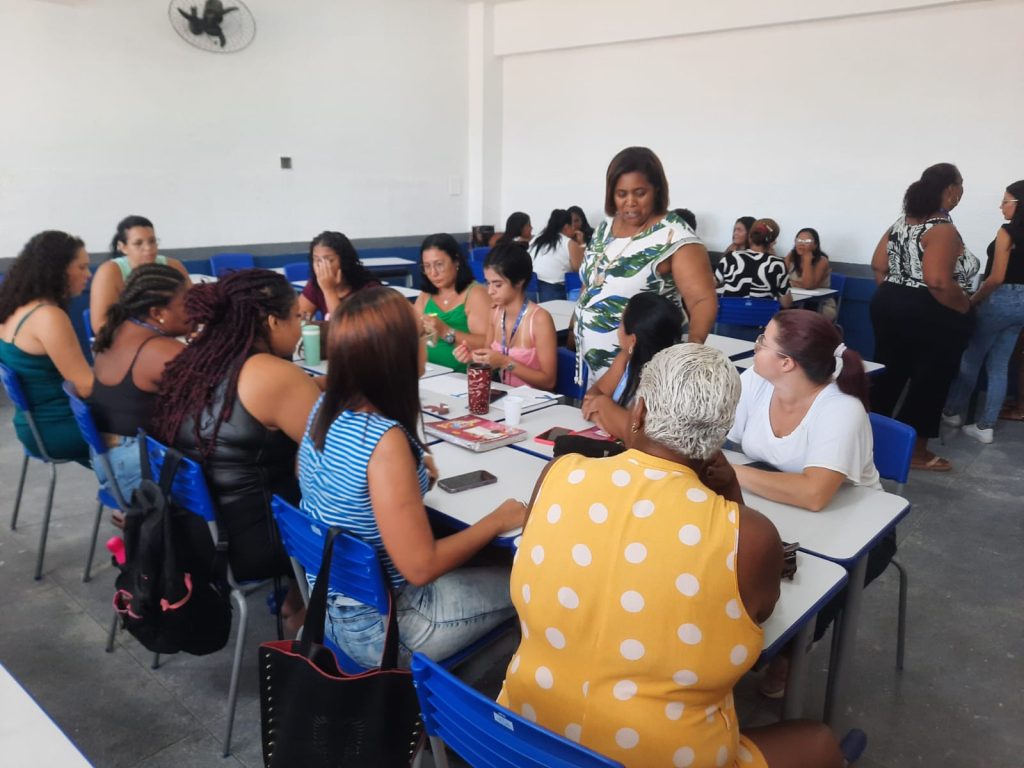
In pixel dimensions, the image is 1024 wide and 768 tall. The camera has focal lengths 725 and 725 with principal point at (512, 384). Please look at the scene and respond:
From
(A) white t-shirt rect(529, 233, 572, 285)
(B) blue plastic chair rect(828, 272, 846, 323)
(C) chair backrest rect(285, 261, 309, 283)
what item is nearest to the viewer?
(C) chair backrest rect(285, 261, 309, 283)

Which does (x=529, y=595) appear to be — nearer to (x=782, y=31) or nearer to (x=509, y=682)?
(x=509, y=682)

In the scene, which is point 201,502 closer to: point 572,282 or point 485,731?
point 485,731

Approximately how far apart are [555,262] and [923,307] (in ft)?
9.49

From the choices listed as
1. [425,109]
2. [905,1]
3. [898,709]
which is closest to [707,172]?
[905,1]

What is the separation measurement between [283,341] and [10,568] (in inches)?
70.4

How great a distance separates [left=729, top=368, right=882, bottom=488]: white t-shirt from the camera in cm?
184

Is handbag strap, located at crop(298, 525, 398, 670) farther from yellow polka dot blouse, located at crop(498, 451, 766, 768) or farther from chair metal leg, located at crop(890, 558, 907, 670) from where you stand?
chair metal leg, located at crop(890, 558, 907, 670)

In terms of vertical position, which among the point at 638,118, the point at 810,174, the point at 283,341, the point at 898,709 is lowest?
the point at 898,709

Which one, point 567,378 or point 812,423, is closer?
point 812,423

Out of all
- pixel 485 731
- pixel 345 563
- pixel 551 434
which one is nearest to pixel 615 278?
pixel 551 434

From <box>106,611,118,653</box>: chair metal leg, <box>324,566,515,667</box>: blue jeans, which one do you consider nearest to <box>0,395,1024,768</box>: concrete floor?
<box>106,611,118,653</box>: chair metal leg

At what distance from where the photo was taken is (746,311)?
4.72 metres

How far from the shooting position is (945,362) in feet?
13.3

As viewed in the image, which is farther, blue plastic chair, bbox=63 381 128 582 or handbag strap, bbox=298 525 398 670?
blue plastic chair, bbox=63 381 128 582
